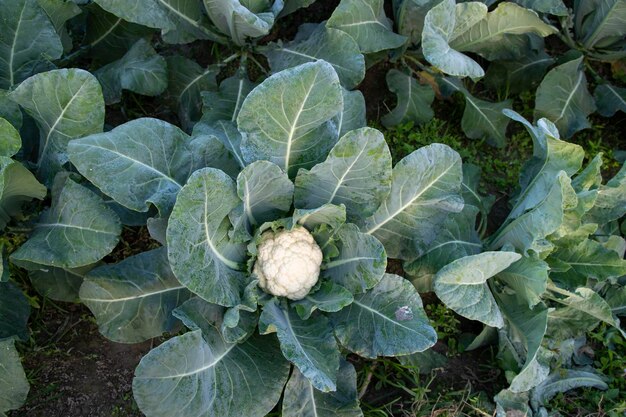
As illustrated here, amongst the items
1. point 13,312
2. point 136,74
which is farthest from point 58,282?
point 136,74

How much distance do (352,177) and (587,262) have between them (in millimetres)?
1132

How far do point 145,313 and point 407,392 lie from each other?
1.18 metres

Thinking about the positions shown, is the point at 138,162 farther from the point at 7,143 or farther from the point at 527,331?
the point at 527,331

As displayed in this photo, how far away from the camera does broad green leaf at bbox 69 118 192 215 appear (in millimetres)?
2416

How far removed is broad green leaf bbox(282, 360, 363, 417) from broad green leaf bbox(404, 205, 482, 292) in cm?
51

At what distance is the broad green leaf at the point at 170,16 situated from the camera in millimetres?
2807

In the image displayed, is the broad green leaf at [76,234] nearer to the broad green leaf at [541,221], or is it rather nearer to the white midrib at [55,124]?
the white midrib at [55,124]

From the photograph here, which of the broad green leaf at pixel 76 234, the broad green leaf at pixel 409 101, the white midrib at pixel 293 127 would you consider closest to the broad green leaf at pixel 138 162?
the broad green leaf at pixel 76 234

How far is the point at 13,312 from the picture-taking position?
271cm

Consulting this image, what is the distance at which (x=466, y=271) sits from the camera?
260 cm

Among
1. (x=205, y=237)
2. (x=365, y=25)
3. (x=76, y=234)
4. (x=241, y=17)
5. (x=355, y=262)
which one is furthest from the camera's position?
(x=365, y=25)

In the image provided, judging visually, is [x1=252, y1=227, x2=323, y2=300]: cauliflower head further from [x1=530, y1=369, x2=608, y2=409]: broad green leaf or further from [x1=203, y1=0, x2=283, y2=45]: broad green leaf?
[x1=530, y1=369, x2=608, y2=409]: broad green leaf

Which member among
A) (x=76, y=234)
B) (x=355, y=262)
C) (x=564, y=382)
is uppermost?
(x=76, y=234)

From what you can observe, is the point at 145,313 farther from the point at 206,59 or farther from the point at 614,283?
the point at 614,283
